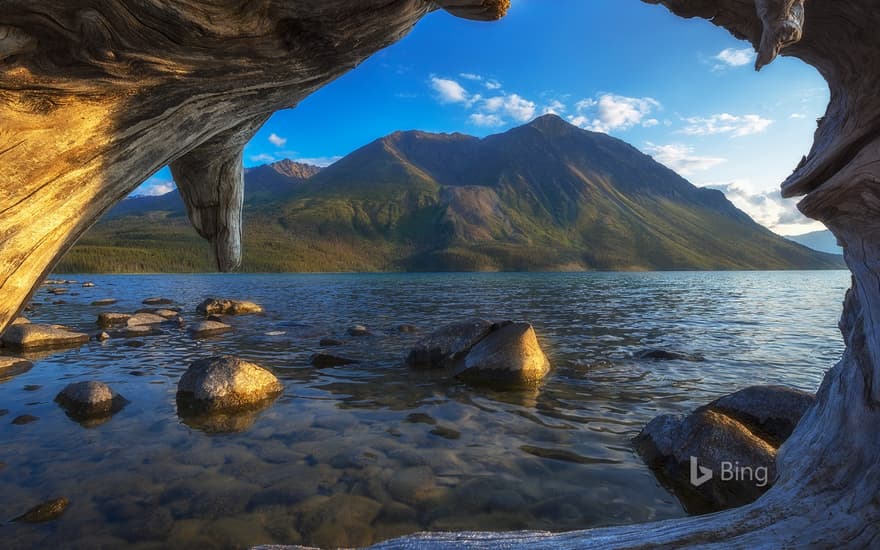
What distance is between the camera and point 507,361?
1236 centimetres

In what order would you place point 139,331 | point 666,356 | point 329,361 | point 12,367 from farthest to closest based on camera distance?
point 139,331 < point 666,356 < point 329,361 < point 12,367

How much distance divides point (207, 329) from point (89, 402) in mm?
12979

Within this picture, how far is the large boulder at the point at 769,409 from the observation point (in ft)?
24.0

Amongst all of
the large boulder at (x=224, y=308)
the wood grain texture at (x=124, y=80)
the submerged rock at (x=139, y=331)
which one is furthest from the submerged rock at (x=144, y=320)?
the wood grain texture at (x=124, y=80)

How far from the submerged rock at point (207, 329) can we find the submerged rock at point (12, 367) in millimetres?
6629

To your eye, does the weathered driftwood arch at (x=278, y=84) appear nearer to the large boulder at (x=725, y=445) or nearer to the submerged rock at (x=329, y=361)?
the large boulder at (x=725, y=445)

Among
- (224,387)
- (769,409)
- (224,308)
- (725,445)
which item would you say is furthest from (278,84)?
(224,308)

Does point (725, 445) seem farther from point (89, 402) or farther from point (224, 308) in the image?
point (224, 308)

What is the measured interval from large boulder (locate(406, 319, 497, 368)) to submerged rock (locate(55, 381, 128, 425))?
770cm

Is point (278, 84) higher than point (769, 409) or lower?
higher

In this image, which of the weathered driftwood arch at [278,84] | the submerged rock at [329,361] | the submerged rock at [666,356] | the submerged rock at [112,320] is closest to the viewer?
the weathered driftwood arch at [278,84]

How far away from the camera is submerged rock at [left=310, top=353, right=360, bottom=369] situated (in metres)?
14.0

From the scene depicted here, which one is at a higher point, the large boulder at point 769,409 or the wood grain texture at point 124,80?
the wood grain texture at point 124,80

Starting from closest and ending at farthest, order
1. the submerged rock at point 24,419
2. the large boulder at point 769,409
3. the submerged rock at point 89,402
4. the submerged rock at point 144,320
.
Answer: the large boulder at point 769,409 < the submerged rock at point 24,419 < the submerged rock at point 89,402 < the submerged rock at point 144,320
